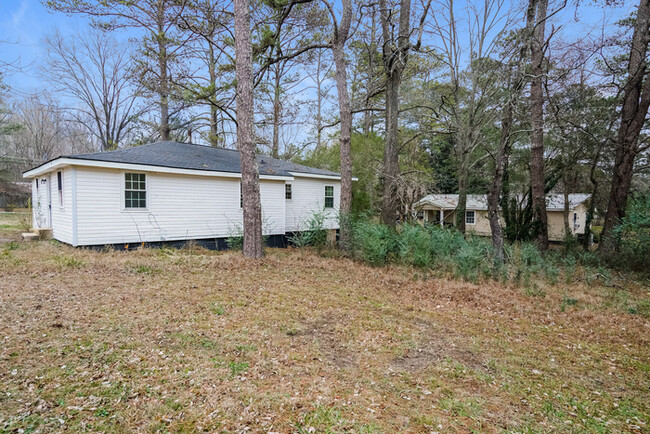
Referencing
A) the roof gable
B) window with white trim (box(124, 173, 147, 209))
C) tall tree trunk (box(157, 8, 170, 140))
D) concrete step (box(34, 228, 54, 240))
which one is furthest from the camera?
tall tree trunk (box(157, 8, 170, 140))

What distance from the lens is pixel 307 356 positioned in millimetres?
3336

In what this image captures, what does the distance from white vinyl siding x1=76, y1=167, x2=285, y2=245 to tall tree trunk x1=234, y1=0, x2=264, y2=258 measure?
281cm

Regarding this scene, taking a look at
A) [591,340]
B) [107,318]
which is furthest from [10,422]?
[591,340]

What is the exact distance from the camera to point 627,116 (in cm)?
985

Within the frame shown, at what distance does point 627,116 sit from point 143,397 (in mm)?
13969

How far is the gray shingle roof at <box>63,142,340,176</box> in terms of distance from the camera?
8984 millimetres

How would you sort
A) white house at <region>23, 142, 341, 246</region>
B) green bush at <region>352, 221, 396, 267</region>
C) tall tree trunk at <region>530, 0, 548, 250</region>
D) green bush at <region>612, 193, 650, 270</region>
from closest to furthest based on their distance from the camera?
green bush at <region>612, 193, 650, 270</region>
green bush at <region>352, 221, 396, 267</region>
white house at <region>23, 142, 341, 246</region>
tall tree trunk at <region>530, 0, 548, 250</region>

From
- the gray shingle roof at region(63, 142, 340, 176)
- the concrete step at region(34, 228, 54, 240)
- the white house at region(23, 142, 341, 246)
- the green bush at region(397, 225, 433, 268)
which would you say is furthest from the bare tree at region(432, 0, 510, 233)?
the concrete step at region(34, 228, 54, 240)

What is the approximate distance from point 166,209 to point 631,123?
48.4 feet

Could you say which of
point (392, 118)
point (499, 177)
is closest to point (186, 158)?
point (392, 118)

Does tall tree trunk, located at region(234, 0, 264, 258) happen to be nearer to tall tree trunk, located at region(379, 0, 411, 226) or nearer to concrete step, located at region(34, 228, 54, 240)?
tall tree trunk, located at region(379, 0, 411, 226)

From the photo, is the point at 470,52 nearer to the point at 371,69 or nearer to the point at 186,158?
the point at 371,69

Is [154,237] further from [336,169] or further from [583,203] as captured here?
[583,203]

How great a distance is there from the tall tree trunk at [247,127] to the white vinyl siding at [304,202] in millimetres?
4702
